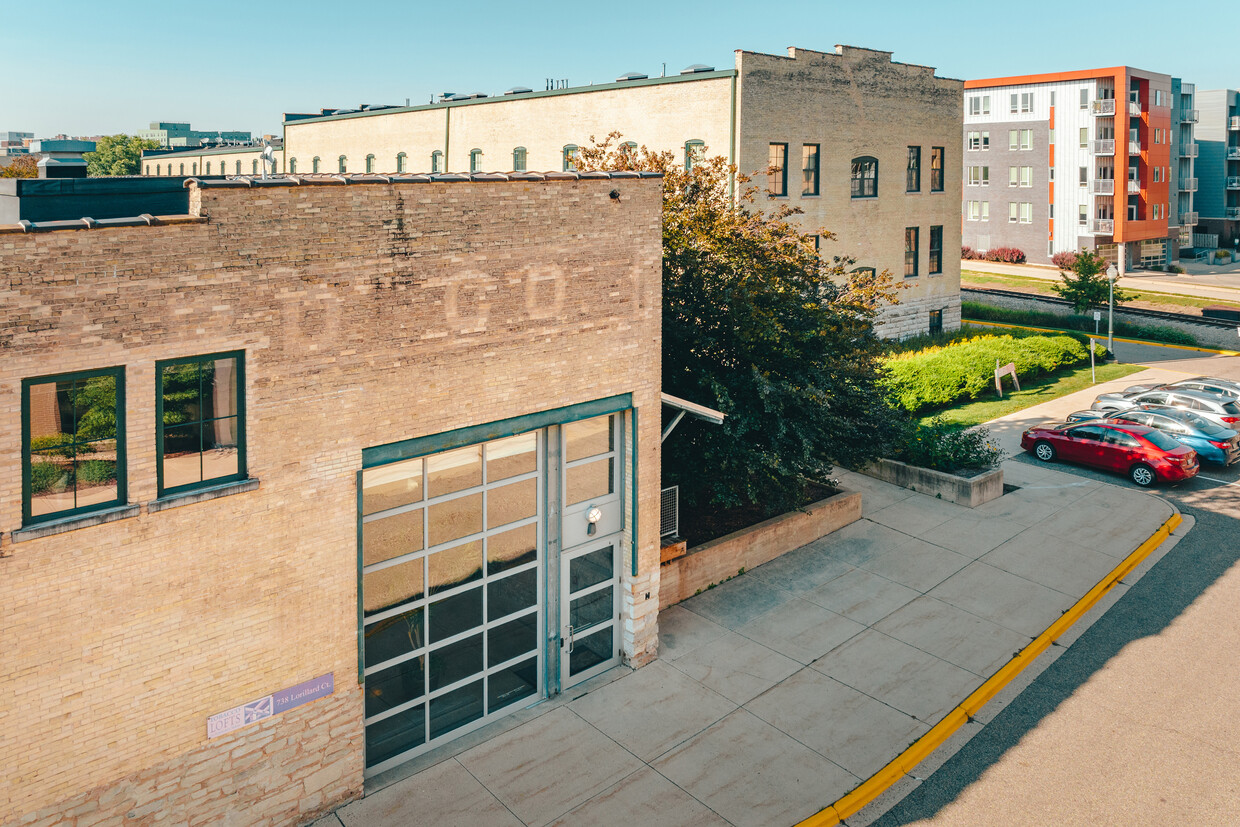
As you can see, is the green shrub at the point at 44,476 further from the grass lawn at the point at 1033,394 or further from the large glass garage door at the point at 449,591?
the grass lawn at the point at 1033,394

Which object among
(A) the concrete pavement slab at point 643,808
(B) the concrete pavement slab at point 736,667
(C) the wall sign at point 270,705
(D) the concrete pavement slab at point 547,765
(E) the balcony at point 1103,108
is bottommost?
(A) the concrete pavement slab at point 643,808

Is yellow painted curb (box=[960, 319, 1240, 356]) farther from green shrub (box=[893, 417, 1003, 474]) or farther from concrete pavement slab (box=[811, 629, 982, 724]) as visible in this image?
concrete pavement slab (box=[811, 629, 982, 724])

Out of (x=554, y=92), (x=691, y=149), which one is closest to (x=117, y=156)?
(x=554, y=92)

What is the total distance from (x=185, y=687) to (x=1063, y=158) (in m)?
72.9

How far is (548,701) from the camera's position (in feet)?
44.5

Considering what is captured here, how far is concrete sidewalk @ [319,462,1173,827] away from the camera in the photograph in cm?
1144

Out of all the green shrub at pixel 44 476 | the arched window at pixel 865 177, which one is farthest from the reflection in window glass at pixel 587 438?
the arched window at pixel 865 177

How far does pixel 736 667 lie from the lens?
14.5 metres

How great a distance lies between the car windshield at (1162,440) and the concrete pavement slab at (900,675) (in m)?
12.7

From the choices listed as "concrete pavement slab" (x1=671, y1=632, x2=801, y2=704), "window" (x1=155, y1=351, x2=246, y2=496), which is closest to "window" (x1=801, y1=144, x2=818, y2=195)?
"concrete pavement slab" (x1=671, y1=632, x2=801, y2=704)

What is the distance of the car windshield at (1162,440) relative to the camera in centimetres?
2384

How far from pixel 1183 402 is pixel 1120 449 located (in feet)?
20.8

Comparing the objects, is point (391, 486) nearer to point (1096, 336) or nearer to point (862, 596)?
point (862, 596)

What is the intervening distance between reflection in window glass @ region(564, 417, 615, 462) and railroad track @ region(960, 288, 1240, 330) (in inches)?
1505
